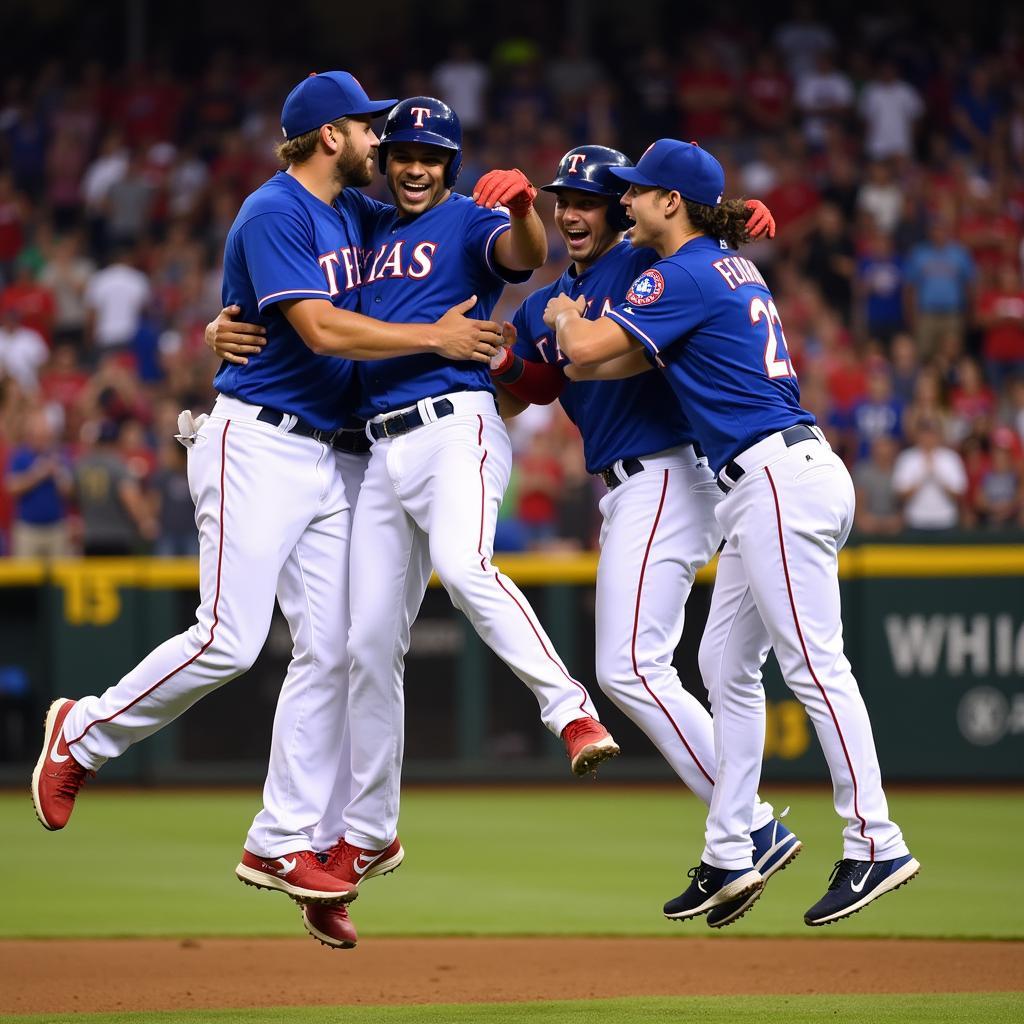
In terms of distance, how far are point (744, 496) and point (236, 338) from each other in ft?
5.52

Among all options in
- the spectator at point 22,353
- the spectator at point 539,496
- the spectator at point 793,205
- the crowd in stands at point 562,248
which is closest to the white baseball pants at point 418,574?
the crowd in stands at point 562,248

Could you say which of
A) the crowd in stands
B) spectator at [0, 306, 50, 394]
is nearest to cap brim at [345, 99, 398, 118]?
the crowd in stands

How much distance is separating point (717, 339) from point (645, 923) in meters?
2.85

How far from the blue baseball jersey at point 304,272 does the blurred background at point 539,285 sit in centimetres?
542

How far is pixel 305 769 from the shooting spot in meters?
5.72

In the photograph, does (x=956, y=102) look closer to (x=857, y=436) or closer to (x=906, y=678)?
(x=857, y=436)

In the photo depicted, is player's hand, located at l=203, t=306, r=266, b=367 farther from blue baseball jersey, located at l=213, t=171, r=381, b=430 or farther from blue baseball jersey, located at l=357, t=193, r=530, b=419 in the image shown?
blue baseball jersey, located at l=357, t=193, r=530, b=419

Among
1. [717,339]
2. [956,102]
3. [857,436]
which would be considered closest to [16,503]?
[857,436]

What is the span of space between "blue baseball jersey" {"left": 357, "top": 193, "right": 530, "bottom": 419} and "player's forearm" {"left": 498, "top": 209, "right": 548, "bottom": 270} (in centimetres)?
8

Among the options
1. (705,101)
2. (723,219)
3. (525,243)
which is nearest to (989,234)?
(705,101)

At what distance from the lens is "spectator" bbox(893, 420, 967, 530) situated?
11891 mm

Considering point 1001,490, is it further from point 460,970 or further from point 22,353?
point 22,353

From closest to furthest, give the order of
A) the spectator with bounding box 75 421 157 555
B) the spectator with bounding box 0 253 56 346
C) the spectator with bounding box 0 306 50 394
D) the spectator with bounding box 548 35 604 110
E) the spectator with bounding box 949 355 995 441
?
the spectator with bounding box 75 421 157 555, the spectator with bounding box 949 355 995 441, the spectator with bounding box 0 306 50 394, the spectator with bounding box 0 253 56 346, the spectator with bounding box 548 35 604 110

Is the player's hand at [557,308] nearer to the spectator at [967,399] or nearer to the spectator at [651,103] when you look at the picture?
the spectator at [967,399]
